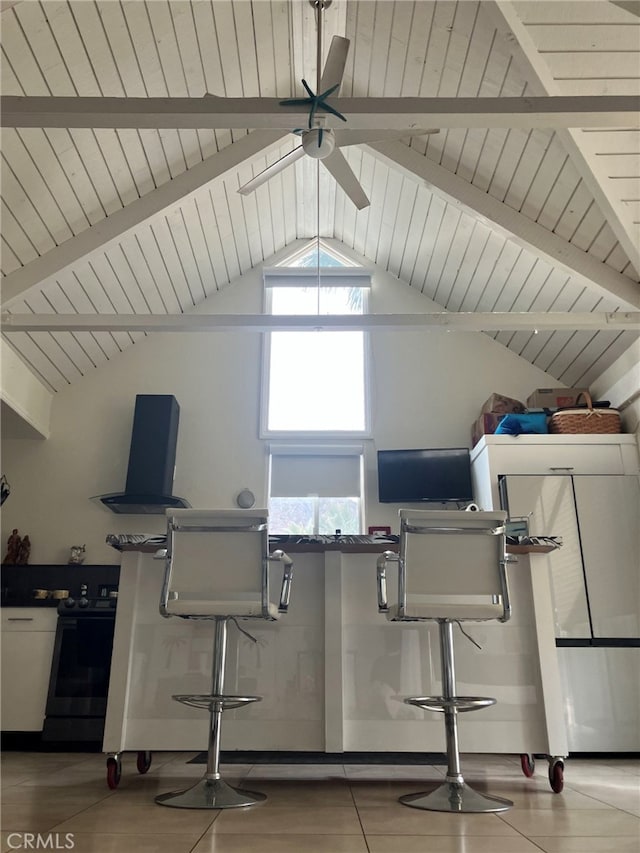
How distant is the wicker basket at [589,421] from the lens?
16.2ft

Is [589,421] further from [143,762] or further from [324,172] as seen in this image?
[143,762]

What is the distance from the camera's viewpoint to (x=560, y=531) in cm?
455

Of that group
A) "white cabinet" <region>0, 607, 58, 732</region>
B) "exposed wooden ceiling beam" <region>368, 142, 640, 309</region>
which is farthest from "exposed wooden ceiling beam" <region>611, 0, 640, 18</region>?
"white cabinet" <region>0, 607, 58, 732</region>

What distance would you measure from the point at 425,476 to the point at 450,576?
3.19 meters

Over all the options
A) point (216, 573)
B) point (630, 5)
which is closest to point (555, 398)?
point (630, 5)

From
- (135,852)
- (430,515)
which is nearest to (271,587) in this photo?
(430,515)

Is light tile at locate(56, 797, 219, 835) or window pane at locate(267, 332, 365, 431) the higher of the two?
window pane at locate(267, 332, 365, 431)

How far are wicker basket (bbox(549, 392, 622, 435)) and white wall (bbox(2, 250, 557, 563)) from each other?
1.02 metres

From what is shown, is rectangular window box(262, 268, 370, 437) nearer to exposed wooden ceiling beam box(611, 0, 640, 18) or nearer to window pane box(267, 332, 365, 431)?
window pane box(267, 332, 365, 431)

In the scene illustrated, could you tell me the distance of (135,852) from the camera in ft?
5.53

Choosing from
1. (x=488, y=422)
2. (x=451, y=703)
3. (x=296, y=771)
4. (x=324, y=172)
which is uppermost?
(x=324, y=172)

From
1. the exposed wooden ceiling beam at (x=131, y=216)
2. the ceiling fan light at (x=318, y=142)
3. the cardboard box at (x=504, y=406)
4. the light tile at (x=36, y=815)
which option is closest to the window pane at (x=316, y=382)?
the cardboard box at (x=504, y=406)

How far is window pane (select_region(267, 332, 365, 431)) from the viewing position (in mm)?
6047

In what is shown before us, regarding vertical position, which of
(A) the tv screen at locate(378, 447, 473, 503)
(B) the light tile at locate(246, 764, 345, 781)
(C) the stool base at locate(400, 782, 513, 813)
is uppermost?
(A) the tv screen at locate(378, 447, 473, 503)
